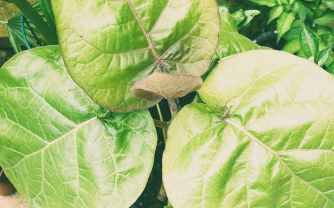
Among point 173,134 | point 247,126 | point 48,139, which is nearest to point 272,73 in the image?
point 247,126

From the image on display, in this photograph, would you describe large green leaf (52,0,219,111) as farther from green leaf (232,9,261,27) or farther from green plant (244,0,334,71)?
green leaf (232,9,261,27)

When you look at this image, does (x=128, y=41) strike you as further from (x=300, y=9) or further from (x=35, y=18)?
(x=300, y=9)

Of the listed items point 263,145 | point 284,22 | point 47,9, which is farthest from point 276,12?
point 47,9

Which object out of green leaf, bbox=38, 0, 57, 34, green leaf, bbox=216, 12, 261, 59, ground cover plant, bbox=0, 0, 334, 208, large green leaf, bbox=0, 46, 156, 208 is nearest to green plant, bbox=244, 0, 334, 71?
green leaf, bbox=216, 12, 261, 59

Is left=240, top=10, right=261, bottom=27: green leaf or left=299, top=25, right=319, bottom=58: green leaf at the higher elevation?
left=240, top=10, right=261, bottom=27: green leaf

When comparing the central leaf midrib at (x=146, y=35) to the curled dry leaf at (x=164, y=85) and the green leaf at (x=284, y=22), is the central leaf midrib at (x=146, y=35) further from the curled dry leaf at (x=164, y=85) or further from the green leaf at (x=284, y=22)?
the green leaf at (x=284, y=22)

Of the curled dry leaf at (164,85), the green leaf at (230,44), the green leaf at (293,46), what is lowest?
the green leaf at (293,46)

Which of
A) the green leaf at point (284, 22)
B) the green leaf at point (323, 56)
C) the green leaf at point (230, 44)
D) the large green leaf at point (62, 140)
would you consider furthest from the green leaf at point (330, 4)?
the large green leaf at point (62, 140)
